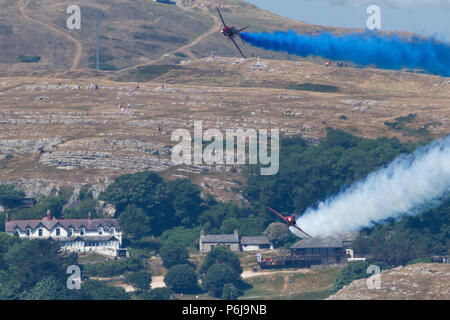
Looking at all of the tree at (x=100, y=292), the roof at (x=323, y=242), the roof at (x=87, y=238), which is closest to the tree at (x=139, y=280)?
the tree at (x=100, y=292)

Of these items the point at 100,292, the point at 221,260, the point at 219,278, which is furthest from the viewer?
the point at 221,260

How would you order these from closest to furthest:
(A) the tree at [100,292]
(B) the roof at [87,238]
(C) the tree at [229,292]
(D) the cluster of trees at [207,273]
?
(A) the tree at [100,292]
(C) the tree at [229,292]
(D) the cluster of trees at [207,273]
(B) the roof at [87,238]

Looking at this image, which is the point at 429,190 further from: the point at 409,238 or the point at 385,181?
the point at 409,238

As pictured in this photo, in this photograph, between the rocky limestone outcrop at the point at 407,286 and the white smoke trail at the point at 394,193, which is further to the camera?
the rocky limestone outcrop at the point at 407,286

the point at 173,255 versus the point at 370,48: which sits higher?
the point at 370,48

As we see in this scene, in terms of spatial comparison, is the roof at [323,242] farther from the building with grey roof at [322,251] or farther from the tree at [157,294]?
the tree at [157,294]

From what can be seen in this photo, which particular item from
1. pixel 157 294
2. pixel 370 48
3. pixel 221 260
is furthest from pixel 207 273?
pixel 370 48

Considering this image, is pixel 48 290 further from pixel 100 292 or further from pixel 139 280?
pixel 139 280
